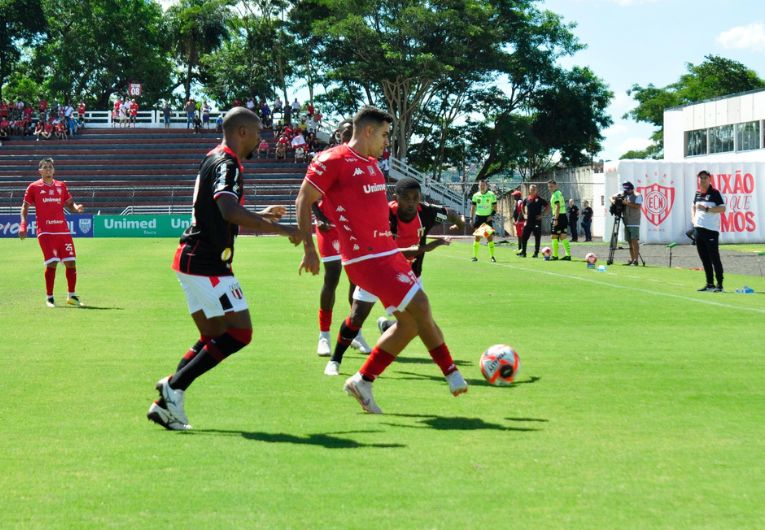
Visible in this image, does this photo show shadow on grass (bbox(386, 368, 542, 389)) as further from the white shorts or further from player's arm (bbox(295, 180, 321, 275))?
the white shorts

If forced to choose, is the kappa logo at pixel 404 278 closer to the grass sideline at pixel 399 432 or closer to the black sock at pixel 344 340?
the grass sideline at pixel 399 432

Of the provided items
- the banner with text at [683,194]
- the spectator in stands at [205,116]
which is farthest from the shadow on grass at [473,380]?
the spectator in stands at [205,116]

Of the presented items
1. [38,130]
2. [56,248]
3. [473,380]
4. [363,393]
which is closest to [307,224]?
[363,393]

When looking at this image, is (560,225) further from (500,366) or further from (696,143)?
(696,143)

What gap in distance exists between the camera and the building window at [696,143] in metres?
58.1

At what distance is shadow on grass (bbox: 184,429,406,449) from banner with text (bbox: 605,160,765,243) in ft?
109

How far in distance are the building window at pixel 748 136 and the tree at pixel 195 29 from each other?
35.0m

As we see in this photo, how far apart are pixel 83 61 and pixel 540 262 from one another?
5945 cm

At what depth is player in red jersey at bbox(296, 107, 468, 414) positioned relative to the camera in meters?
7.21

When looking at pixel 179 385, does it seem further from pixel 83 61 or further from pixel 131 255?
pixel 83 61

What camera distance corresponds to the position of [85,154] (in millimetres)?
60062

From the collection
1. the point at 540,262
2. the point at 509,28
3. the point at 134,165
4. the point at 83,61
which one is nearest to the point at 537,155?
the point at 509,28

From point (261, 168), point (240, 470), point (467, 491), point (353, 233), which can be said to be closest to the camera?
point (467, 491)

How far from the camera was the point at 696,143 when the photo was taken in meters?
58.9
